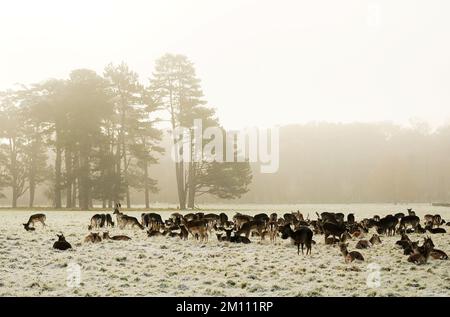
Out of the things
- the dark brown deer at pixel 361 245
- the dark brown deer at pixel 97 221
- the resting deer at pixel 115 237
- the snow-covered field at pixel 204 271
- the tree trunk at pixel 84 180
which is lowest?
the snow-covered field at pixel 204 271

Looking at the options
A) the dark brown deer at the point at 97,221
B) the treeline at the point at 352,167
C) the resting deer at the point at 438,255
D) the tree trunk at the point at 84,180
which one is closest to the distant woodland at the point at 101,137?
the tree trunk at the point at 84,180

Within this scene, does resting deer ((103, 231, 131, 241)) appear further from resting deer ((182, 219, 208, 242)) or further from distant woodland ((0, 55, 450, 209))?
distant woodland ((0, 55, 450, 209))

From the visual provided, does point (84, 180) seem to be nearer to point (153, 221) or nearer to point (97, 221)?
point (97, 221)

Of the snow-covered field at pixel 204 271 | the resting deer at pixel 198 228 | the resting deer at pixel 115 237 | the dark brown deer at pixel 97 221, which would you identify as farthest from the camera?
the dark brown deer at pixel 97 221

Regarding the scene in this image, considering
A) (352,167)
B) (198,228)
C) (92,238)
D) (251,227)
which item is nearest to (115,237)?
(92,238)

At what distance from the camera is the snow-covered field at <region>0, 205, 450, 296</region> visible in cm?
1030

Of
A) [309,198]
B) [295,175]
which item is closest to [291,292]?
[309,198]

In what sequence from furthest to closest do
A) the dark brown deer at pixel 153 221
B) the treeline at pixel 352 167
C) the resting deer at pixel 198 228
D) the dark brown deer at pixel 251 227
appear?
1. the treeline at pixel 352 167
2. the dark brown deer at pixel 153 221
3. the dark brown deer at pixel 251 227
4. the resting deer at pixel 198 228

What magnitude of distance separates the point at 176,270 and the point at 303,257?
4.43 metres

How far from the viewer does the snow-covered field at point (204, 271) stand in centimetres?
1030

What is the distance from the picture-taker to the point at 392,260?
14.4m

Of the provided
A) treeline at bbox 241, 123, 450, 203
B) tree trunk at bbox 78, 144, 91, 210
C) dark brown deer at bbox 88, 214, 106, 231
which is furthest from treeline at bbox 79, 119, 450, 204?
dark brown deer at bbox 88, 214, 106, 231

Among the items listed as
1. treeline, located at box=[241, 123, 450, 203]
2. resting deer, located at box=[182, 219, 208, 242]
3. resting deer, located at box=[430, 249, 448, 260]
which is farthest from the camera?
treeline, located at box=[241, 123, 450, 203]

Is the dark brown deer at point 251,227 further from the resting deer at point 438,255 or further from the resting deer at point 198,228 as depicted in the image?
the resting deer at point 438,255
